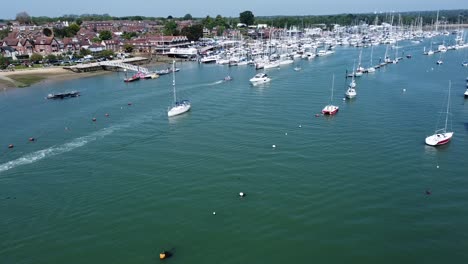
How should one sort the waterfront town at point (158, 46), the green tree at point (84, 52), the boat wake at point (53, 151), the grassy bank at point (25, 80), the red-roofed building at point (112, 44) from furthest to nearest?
the red-roofed building at point (112, 44)
the green tree at point (84, 52)
the waterfront town at point (158, 46)
the grassy bank at point (25, 80)
the boat wake at point (53, 151)

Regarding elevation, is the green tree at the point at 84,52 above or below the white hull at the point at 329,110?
above

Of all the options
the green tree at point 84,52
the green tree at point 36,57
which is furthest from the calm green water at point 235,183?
the green tree at point 84,52

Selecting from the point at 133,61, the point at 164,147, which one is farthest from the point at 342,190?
the point at 133,61

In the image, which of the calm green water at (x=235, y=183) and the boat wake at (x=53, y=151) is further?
the boat wake at (x=53, y=151)

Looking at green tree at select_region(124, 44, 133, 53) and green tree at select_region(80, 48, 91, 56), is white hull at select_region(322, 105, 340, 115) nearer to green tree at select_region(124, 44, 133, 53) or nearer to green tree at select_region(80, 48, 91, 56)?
green tree at select_region(80, 48, 91, 56)

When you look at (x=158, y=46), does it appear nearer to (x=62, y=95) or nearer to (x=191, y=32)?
(x=191, y=32)

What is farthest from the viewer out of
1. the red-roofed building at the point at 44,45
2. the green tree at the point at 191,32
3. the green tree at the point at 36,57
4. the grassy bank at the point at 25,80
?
the green tree at the point at 191,32

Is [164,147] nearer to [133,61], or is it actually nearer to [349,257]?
[349,257]

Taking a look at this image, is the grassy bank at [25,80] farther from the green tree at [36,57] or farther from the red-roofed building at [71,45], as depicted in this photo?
the red-roofed building at [71,45]
